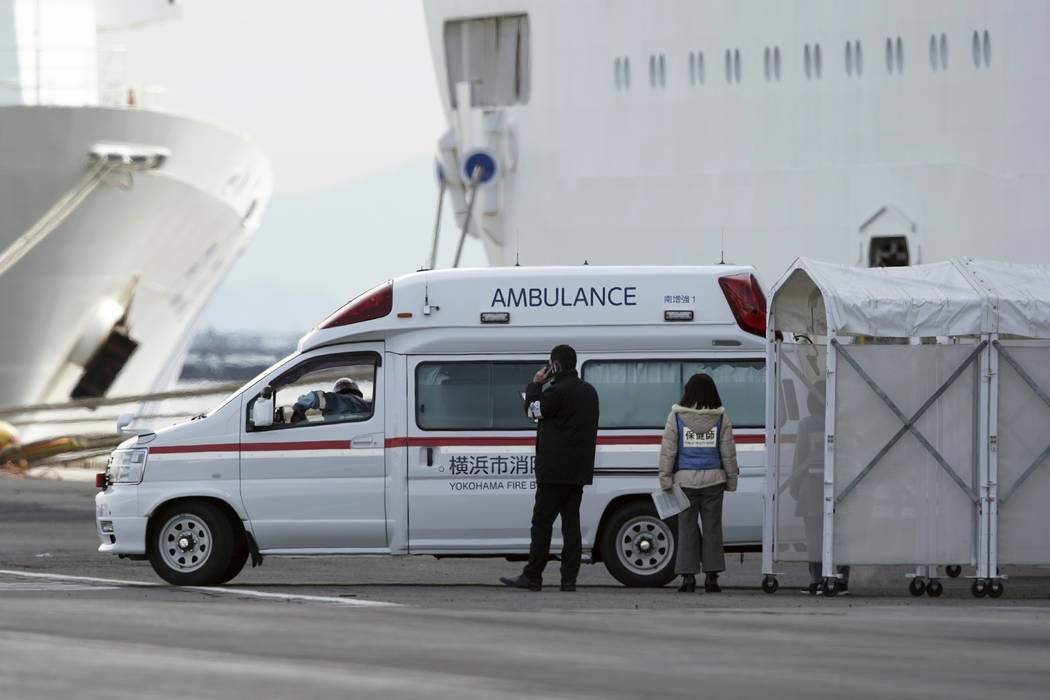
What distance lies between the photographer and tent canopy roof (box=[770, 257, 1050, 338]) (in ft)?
41.1

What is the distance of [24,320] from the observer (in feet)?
106

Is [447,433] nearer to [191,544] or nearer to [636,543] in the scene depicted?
[636,543]

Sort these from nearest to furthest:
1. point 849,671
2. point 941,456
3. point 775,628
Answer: point 849,671 → point 775,628 → point 941,456

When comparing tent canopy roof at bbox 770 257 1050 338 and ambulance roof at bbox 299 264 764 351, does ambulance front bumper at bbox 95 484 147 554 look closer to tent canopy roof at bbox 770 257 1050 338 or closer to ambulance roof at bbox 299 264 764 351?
ambulance roof at bbox 299 264 764 351

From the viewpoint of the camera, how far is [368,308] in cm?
1371

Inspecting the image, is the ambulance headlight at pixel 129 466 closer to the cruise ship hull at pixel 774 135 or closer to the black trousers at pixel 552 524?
the black trousers at pixel 552 524

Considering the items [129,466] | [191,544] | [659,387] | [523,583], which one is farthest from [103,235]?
[523,583]

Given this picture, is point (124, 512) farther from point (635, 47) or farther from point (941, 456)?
point (635, 47)

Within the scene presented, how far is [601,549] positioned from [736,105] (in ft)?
46.3

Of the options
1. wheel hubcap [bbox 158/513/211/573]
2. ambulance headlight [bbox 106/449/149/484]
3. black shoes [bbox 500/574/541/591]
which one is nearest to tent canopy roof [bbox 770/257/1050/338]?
black shoes [bbox 500/574/541/591]

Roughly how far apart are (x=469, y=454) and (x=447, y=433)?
0.65 ft

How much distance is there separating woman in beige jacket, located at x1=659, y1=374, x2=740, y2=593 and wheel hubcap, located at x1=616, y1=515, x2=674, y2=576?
55cm

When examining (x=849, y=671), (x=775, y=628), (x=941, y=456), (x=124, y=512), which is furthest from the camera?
(x=124, y=512)

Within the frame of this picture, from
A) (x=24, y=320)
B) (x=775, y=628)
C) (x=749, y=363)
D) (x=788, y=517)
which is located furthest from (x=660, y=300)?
(x=24, y=320)
